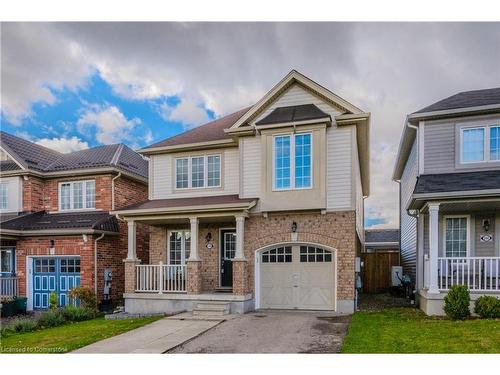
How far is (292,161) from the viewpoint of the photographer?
1070cm

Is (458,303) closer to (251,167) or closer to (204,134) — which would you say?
(251,167)

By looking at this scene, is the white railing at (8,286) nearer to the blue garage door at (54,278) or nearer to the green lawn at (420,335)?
the blue garage door at (54,278)

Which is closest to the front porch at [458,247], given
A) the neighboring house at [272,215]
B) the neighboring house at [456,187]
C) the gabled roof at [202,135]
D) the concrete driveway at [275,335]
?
the neighboring house at [456,187]

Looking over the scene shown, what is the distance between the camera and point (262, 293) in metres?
11.1

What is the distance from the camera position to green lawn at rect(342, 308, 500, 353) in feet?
21.1

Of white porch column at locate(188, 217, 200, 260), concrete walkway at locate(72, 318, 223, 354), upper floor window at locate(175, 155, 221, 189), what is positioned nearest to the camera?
concrete walkway at locate(72, 318, 223, 354)

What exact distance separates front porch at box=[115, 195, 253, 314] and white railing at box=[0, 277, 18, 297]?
430 cm

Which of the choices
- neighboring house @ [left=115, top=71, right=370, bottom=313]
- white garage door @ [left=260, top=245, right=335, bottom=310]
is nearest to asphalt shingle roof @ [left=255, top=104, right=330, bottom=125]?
neighboring house @ [left=115, top=71, right=370, bottom=313]

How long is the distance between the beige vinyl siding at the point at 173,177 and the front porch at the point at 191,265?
0.86 metres

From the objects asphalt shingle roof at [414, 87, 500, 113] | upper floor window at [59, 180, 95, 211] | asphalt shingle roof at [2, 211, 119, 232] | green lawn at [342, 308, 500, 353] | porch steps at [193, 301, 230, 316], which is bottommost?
porch steps at [193, 301, 230, 316]

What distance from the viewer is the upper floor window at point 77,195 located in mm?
13828

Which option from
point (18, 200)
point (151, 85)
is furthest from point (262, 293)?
point (18, 200)

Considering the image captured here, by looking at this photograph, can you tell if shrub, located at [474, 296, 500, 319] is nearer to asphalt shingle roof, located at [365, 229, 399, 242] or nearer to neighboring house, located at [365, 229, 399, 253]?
neighboring house, located at [365, 229, 399, 253]
